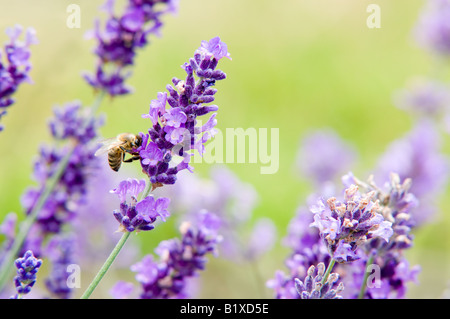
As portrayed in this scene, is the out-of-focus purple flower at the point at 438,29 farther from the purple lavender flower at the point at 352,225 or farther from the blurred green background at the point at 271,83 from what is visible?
the purple lavender flower at the point at 352,225

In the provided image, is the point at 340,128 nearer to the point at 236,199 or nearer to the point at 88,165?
the point at 236,199

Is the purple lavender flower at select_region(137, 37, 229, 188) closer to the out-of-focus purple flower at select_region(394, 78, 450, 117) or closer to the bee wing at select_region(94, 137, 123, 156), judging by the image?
the bee wing at select_region(94, 137, 123, 156)

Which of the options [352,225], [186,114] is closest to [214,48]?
[186,114]

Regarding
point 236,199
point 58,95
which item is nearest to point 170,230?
point 236,199

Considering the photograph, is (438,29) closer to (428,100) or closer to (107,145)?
(428,100)

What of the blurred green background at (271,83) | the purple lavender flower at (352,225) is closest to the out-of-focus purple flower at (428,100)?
the blurred green background at (271,83)

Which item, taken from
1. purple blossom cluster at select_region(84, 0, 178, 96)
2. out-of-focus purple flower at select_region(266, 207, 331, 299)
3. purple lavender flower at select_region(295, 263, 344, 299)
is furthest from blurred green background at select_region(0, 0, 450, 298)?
purple lavender flower at select_region(295, 263, 344, 299)

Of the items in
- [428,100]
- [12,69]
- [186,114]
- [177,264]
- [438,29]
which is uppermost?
[438,29]

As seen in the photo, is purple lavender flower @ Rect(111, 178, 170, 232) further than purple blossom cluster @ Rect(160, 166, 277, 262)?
No
